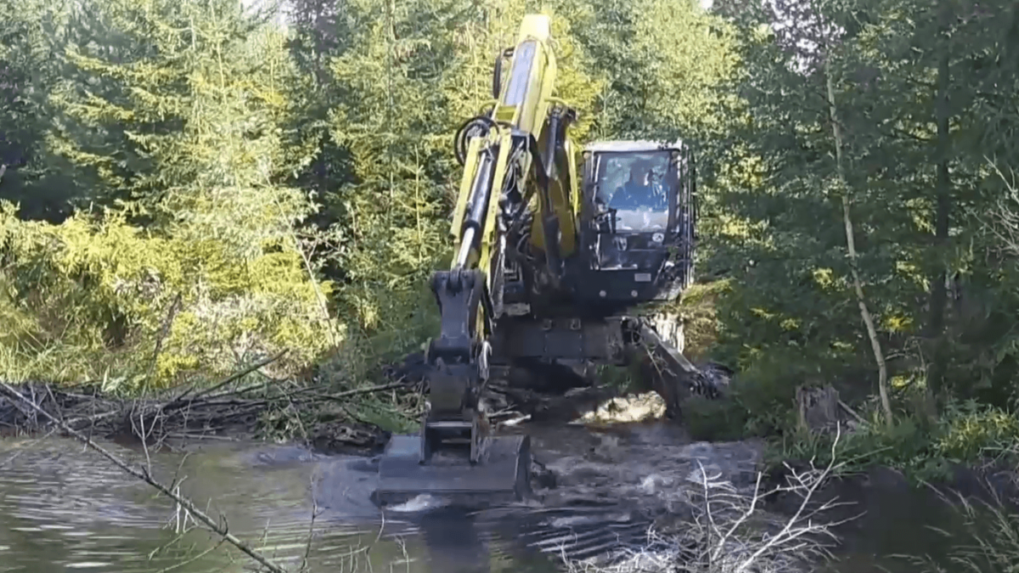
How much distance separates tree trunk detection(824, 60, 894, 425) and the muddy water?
51.3 inches

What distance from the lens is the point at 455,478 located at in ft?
29.3

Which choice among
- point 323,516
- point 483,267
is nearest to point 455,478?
point 323,516

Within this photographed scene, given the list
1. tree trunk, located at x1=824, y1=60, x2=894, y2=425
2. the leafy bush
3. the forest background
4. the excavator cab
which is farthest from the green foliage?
the leafy bush

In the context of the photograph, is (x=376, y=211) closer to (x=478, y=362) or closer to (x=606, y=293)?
(x=606, y=293)

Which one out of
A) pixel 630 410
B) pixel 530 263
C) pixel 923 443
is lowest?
pixel 630 410

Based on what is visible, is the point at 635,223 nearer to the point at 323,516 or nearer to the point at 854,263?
the point at 854,263

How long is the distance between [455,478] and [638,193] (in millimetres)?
6903

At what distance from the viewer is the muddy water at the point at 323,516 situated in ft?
25.0

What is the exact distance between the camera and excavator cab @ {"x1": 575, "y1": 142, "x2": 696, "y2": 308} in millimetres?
14461

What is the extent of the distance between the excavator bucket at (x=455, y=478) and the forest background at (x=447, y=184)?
291cm

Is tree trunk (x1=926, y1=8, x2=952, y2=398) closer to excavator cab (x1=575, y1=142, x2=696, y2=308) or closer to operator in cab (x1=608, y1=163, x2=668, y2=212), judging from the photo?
excavator cab (x1=575, y1=142, x2=696, y2=308)

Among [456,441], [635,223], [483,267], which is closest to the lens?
[456,441]

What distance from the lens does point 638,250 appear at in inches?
580

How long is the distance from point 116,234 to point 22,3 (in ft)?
52.2
